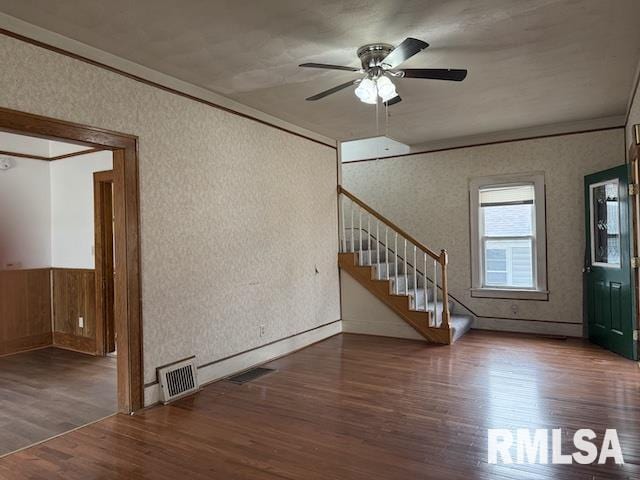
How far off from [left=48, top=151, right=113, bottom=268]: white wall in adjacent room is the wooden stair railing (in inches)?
131

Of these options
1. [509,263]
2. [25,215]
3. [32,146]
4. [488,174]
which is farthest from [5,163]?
[509,263]

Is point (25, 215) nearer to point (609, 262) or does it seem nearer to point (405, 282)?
point (405, 282)

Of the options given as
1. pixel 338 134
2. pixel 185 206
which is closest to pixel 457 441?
pixel 185 206

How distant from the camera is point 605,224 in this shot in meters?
5.31

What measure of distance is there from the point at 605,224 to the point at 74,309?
6.69 metres

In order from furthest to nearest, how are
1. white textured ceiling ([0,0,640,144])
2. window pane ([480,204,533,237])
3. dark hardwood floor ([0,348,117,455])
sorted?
window pane ([480,204,533,237]) < dark hardwood floor ([0,348,117,455]) < white textured ceiling ([0,0,640,144])

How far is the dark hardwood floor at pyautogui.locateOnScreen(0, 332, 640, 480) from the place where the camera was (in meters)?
2.61

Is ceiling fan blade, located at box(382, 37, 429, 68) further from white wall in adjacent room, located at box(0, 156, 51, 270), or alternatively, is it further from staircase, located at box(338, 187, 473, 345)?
white wall in adjacent room, located at box(0, 156, 51, 270)

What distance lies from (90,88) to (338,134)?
139 inches

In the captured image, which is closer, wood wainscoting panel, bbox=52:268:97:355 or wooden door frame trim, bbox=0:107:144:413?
wooden door frame trim, bbox=0:107:144:413

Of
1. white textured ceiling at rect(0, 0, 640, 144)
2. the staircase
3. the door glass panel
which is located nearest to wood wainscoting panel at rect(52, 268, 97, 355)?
white textured ceiling at rect(0, 0, 640, 144)

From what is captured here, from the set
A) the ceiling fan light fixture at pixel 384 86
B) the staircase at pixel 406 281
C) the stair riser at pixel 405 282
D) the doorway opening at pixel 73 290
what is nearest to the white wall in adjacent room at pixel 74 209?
the doorway opening at pixel 73 290

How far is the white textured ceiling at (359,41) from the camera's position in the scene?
2.79m

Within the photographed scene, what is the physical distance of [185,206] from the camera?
158 inches
